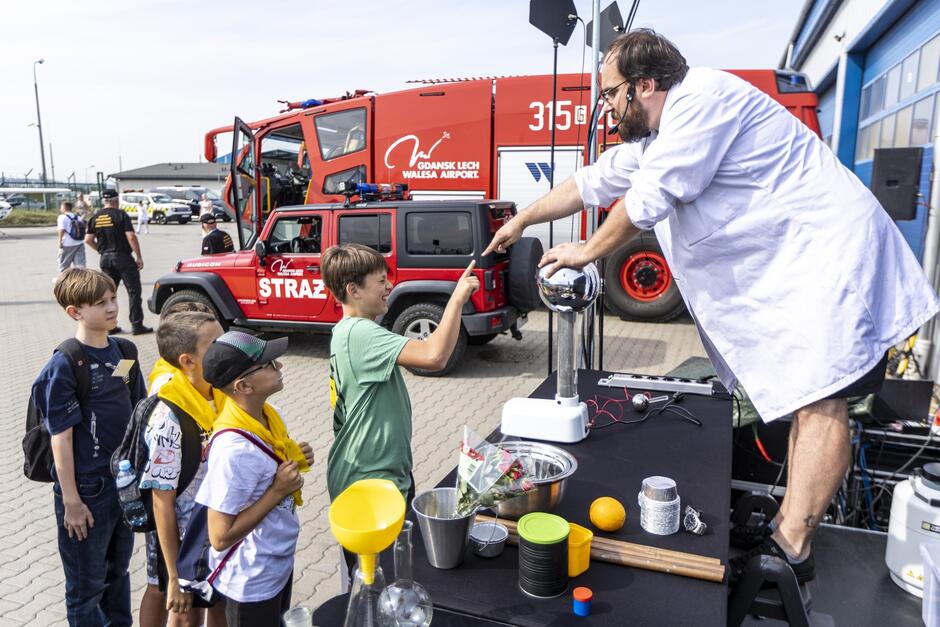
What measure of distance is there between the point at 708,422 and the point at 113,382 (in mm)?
2251

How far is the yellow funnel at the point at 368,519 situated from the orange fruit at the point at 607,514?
1.85 feet

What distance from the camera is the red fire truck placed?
352 inches

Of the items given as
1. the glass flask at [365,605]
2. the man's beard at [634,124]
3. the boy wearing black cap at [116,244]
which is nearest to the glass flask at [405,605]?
the glass flask at [365,605]

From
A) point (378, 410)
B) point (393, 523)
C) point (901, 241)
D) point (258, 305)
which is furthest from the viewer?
point (258, 305)

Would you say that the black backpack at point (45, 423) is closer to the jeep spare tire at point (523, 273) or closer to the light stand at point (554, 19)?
the light stand at point (554, 19)

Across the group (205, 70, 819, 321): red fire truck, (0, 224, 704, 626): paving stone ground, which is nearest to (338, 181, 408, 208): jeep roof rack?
(205, 70, 819, 321): red fire truck

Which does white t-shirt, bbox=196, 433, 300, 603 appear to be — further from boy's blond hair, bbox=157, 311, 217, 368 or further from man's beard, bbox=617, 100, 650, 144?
man's beard, bbox=617, 100, 650, 144

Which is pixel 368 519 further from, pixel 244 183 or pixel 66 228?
pixel 66 228

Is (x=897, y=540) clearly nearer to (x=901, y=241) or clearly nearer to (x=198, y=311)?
(x=901, y=241)

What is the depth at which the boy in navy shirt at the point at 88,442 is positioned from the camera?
2273 millimetres

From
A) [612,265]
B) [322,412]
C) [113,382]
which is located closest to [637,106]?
[113,382]

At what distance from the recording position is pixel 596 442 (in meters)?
2.09

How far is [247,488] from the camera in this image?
174cm

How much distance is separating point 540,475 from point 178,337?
4.26 feet
